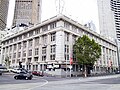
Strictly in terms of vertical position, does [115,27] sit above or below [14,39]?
above

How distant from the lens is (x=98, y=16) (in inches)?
5600

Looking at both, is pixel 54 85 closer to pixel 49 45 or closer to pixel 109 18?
pixel 49 45

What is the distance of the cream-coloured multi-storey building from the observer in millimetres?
50906

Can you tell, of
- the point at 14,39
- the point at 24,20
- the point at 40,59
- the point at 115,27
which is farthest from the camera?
the point at 24,20

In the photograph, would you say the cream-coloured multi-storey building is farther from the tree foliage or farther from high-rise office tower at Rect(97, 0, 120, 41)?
high-rise office tower at Rect(97, 0, 120, 41)

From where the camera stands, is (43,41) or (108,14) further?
(108,14)

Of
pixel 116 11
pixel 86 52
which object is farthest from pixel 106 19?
pixel 86 52

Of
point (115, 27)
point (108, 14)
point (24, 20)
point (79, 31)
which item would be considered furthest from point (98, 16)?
point (79, 31)

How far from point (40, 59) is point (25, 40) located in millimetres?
14802

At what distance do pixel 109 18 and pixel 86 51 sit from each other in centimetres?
9994

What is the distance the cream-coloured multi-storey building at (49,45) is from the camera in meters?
50.9

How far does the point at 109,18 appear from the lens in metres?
140

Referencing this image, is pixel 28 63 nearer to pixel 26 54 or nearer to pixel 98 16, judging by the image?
pixel 26 54

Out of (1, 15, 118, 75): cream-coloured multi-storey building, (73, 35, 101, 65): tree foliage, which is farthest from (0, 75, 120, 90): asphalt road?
(1, 15, 118, 75): cream-coloured multi-storey building
